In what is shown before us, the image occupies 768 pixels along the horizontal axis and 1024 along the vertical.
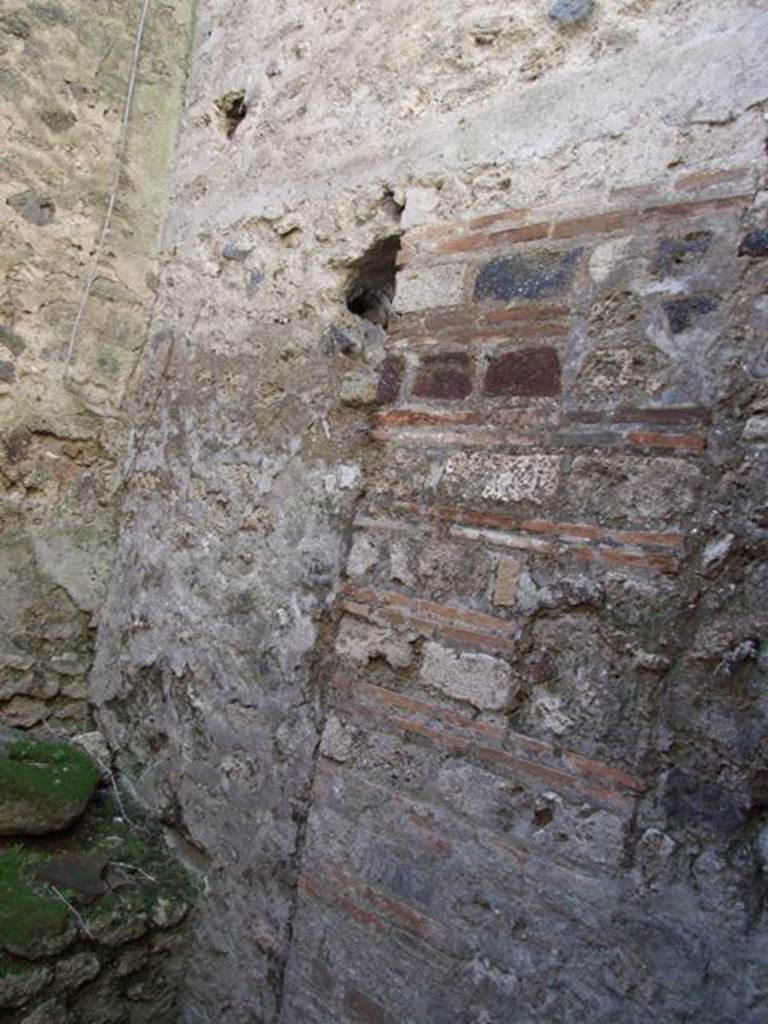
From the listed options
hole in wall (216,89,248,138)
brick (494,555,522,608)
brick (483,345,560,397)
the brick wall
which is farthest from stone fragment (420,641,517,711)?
hole in wall (216,89,248,138)

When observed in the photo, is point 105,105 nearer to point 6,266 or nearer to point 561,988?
point 6,266

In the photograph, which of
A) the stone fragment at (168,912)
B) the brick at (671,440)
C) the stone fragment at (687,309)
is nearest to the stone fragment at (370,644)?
the brick at (671,440)

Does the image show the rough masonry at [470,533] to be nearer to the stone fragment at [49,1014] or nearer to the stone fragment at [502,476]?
the stone fragment at [502,476]

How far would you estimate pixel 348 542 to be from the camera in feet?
7.48

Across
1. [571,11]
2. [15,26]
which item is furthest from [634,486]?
[15,26]

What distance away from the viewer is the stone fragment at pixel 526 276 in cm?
189

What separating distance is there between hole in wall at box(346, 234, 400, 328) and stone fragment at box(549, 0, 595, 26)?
2.25ft

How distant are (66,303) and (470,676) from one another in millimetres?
2149

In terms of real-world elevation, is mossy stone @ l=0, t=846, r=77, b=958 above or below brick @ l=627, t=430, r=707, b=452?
below

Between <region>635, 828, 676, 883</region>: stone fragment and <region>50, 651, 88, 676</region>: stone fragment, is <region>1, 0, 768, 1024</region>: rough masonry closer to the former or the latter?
<region>635, 828, 676, 883</region>: stone fragment

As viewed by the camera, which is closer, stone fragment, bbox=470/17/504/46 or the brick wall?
the brick wall

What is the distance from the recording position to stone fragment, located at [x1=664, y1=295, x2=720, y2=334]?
1663 millimetres

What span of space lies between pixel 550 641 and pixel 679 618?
0.29 m

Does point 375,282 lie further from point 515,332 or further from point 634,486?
point 634,486
